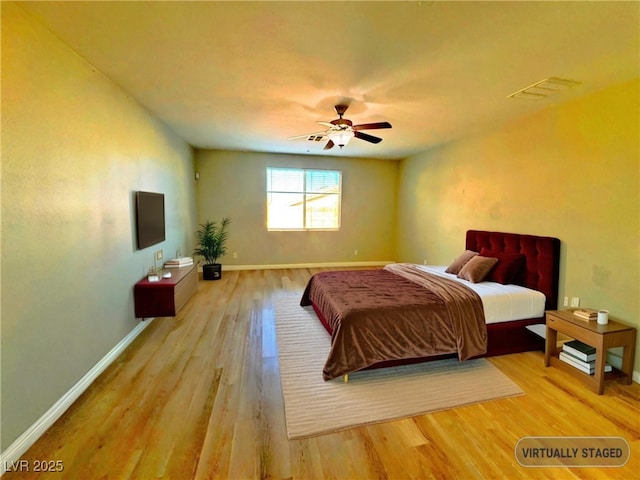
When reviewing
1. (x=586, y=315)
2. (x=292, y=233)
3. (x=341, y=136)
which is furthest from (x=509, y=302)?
(x=292, y=233)

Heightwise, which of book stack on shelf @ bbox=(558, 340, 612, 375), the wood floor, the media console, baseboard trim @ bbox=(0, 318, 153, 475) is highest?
the media console

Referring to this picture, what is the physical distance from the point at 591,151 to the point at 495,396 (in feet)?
8.36

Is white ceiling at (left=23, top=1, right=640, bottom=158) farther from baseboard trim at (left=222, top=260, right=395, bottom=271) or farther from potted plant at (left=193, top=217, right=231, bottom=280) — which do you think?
baseboard trim at (left=222, top=260, right=395, bottom=271)

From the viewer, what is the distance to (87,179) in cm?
229

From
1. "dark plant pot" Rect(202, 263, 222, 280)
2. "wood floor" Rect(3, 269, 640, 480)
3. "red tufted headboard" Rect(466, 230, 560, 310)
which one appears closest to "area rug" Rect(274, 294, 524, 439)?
"wood floor" Rect(3, 269, 640, 480)

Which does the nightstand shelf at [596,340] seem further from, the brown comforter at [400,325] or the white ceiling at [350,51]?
the white ceiling at [350,51]

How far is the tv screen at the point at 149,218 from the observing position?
A: 3182 mm

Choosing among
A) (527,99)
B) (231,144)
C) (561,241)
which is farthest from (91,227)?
(561,241)

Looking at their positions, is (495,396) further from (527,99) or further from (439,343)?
(527,99)

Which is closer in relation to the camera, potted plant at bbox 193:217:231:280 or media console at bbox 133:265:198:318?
media console at bbox 133:265:198:318

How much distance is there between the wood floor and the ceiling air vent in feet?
8.61

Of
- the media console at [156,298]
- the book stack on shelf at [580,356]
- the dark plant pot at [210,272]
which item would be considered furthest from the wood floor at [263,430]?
the dark plant pot at [210,272]

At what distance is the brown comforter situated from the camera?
7.78 ft

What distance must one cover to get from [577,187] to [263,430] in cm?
370
